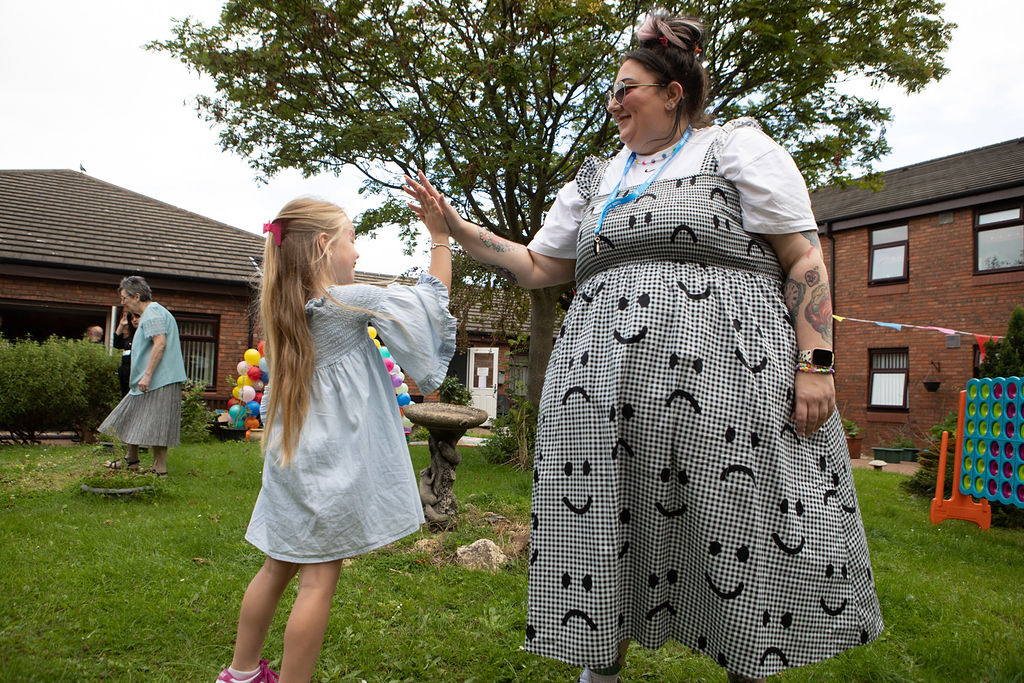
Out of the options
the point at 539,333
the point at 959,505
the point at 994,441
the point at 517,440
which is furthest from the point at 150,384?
the point at 959,505

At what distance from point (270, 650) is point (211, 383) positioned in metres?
12.7

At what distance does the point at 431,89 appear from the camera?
889 cm

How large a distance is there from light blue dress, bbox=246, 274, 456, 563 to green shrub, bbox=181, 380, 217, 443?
968 centimetres

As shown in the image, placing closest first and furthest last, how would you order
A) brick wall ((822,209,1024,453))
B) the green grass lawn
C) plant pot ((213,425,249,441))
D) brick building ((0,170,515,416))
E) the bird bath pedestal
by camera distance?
the green grass lawn → the bird bath pedestal → plant pot ((213,425,249,441)) → brick building ((0,170,515,416)) → brick wall ((822,209,1024,453))

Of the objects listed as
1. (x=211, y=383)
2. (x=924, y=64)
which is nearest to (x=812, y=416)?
(x=924, y=64)

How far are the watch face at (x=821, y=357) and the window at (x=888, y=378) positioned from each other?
15831mm

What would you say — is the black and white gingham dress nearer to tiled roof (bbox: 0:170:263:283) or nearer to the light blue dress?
the light blue dress

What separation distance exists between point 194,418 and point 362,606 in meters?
8.88

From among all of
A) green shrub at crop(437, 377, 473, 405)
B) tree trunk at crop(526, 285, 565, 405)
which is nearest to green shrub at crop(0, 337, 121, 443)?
green shrub at crop(437, 377, 473, 405)

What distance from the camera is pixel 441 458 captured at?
5516mm

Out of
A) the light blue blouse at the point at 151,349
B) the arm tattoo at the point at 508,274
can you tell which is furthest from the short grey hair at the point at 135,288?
the arm tattoo at the point at 508,274

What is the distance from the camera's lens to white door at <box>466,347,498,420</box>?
765 inches

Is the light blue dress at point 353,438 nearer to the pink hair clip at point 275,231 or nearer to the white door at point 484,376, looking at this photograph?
the pink hair clip at point 275,231

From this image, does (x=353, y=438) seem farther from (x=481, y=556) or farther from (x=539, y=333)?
(x=539, y=333)
